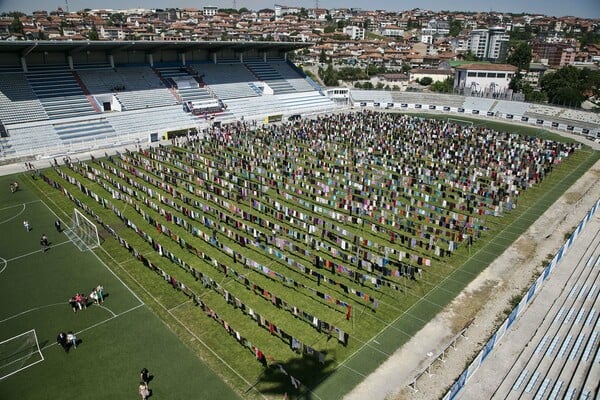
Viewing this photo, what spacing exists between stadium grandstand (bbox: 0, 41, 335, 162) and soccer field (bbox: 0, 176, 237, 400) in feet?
81.7

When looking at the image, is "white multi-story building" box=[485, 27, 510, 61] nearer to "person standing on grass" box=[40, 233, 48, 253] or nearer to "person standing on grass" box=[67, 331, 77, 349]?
"person standing on grass" box=[40, 233, 48, 253]

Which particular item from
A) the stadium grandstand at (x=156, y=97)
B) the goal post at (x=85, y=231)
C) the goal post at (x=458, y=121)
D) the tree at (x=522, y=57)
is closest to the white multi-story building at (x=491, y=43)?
the tree at (x=522, y=57)

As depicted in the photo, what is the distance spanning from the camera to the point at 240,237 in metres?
24.6

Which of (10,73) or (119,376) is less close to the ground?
(10,73)

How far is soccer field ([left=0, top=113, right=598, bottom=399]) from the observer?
15766 mm

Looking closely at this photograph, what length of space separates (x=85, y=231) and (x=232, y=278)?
11.1 meters

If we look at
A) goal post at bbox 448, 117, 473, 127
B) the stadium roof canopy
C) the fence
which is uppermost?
the stadium roof canopy

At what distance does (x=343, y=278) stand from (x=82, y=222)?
17.2 meters

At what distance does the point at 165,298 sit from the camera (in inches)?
778

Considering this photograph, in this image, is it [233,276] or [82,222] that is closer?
[233,276]

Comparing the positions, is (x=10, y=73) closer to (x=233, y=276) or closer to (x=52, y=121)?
(x=52, y=121)

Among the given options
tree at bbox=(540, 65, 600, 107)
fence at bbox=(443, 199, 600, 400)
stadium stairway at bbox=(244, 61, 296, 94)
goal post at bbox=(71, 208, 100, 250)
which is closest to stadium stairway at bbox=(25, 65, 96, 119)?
goal post at bbox=(71, 208, 100, 250)

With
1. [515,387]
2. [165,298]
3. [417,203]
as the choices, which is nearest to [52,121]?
[165,298]

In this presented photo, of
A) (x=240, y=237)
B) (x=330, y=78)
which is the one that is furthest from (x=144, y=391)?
(x=330, y=78)
